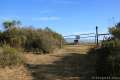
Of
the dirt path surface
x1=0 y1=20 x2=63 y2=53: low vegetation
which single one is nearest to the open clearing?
the dirt path surface

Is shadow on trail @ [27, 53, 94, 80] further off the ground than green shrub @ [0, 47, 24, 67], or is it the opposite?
green shrub @ [0, 47, 24, 67]

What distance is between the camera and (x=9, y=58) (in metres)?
18.2

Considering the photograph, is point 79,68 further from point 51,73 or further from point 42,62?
point 42,62

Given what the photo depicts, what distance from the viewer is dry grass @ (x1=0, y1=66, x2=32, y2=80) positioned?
14.8m

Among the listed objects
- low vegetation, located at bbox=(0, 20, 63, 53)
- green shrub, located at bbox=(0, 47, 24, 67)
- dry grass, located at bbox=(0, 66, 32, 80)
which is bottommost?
dry grass, located at bbox=(0, 66, 32, 80)

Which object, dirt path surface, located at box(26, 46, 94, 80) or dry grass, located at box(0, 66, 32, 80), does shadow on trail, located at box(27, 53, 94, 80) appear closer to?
dirt path surface, located at box(26, 46, 94, 80)

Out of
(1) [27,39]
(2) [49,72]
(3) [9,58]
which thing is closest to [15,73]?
(2) [49,72]

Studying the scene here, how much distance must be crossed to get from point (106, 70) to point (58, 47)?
1805 centimetres

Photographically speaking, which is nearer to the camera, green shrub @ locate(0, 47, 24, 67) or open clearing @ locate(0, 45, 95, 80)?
open clearing @ locate(0, 45, 95, 80)

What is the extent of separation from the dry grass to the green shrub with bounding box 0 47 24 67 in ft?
1.75

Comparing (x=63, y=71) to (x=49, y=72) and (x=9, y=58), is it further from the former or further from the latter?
(x=9, y=58)

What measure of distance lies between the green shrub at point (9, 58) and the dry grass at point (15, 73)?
1.75ft

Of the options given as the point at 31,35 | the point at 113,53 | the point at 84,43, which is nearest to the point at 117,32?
the point at 113,53

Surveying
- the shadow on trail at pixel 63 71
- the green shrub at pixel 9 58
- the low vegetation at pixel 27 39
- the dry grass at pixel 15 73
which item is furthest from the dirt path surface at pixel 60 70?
the low vegetation at pixel 27 39
